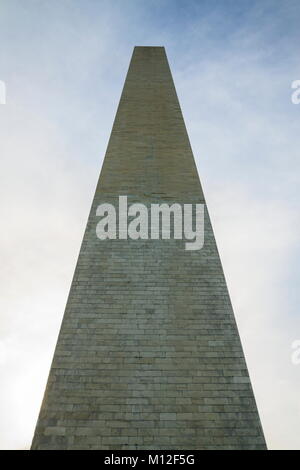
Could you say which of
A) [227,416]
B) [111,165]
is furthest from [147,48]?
[227,416]

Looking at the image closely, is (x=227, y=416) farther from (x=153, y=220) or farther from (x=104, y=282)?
(x=153, y=220)

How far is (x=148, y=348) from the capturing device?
5.90 meters

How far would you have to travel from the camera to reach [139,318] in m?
6.24

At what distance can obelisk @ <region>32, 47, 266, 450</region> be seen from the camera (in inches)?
198

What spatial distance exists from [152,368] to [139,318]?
3.12ft
